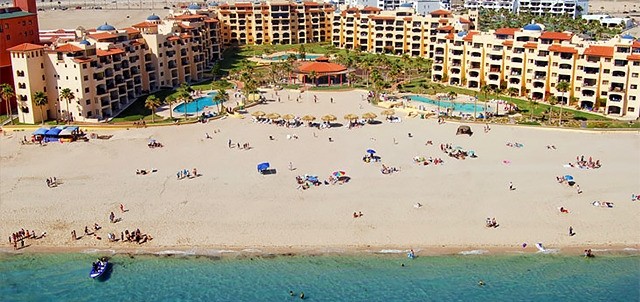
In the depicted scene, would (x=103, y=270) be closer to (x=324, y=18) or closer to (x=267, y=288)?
(x=267, y=288)

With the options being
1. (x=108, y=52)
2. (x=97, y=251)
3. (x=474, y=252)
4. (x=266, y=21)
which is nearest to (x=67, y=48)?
(x=108, y=52)

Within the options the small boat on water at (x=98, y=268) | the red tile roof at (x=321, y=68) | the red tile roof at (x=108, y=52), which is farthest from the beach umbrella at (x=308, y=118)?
the small boat on water at (x=98, y=268)

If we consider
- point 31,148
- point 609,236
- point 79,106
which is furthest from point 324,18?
point 609,236

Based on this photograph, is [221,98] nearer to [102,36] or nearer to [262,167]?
[102,36]

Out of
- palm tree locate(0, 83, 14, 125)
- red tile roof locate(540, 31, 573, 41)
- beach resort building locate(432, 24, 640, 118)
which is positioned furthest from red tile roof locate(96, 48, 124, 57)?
red tile roof locate(540, 31, 573, 41)

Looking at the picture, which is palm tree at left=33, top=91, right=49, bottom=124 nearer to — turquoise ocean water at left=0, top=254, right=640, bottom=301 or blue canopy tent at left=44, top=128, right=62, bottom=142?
blue canopy tent at left=44, top=128, right=62, bottom=142
